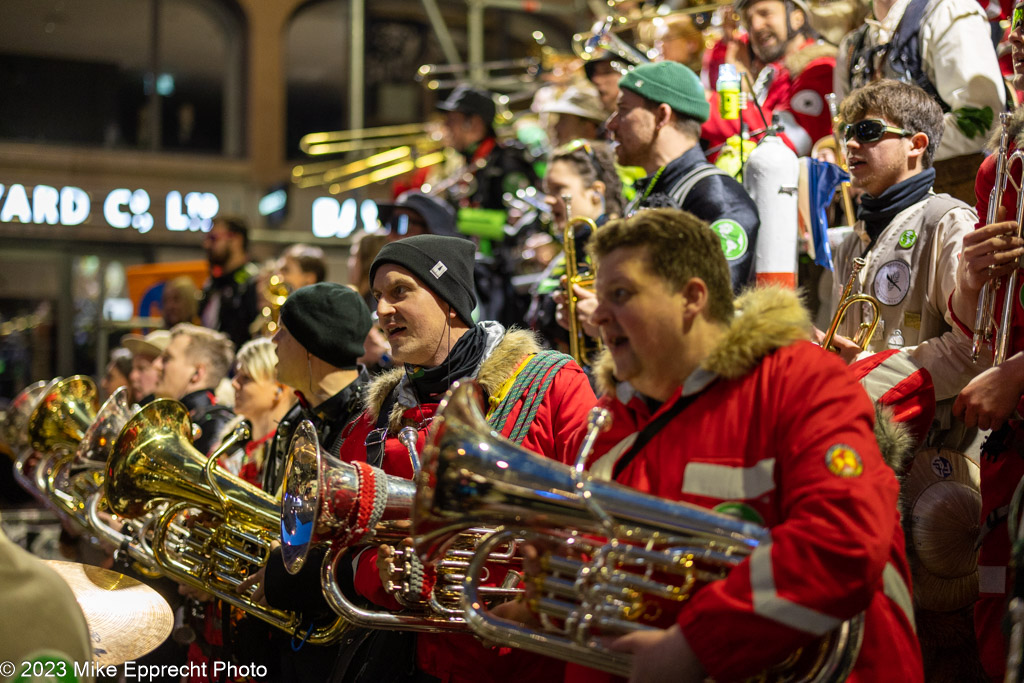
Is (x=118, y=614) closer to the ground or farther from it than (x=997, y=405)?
closer to the ground

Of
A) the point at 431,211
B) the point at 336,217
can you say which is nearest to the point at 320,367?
the point at 431,211

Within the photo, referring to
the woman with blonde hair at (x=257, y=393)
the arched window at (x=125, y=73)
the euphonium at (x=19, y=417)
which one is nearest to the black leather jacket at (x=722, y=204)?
the woman with blonde hair at (x=257, y=393)

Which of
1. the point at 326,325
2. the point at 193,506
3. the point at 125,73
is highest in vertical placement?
the point at 125,73

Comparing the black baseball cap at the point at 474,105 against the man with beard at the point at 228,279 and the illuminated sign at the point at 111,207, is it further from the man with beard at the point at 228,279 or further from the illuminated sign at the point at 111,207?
the illuminated sign at the point at 111,207

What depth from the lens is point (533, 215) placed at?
7.93 meters

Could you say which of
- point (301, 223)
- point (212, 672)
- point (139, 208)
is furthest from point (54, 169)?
point (212, 672)

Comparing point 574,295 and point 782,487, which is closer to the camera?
point 782,487

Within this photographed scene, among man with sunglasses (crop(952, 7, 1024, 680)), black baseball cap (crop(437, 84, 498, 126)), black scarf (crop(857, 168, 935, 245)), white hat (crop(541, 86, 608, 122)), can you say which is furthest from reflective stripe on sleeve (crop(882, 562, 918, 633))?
black baseball cap (crop(437, 84, 498, 126))

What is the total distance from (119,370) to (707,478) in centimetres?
749

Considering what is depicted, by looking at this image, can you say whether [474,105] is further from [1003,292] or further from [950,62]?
[1003,292]

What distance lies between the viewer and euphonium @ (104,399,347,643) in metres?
4.62

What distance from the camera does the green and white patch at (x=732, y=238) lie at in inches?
185

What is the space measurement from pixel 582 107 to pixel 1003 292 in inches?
184

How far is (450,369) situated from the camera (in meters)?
4.05
